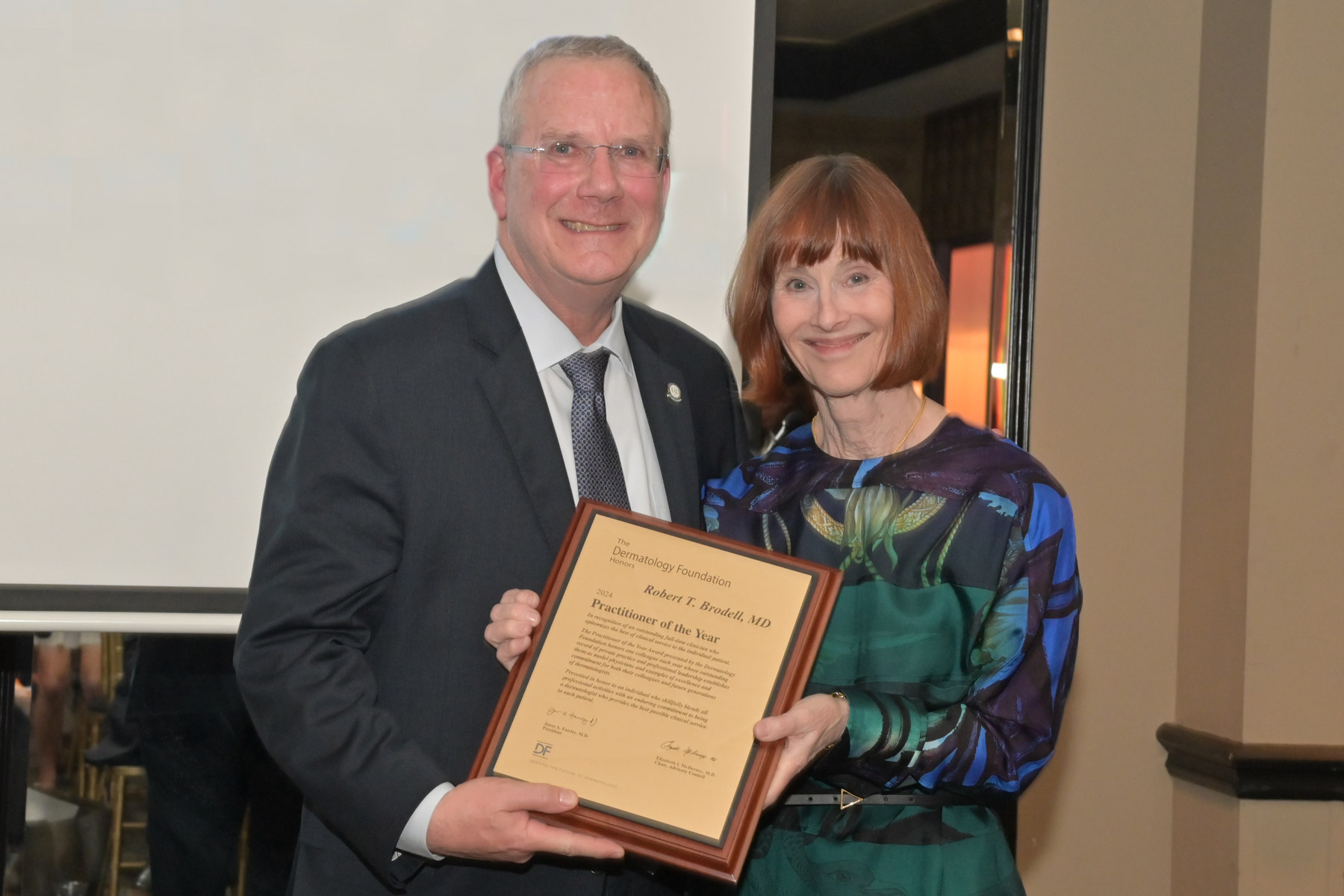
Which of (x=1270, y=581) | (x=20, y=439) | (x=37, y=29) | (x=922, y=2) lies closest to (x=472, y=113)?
(x=37, y=29)

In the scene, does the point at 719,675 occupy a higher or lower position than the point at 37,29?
lower

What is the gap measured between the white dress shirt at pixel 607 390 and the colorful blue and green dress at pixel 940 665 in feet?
0.94

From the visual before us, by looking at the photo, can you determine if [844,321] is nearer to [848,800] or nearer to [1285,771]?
[848,800]

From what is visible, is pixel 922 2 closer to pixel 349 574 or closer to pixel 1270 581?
pixel 1270 581

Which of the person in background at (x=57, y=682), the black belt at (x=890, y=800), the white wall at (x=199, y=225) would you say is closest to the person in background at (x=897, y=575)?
the black belt at (x=890, y=800)

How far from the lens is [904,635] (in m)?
1.89

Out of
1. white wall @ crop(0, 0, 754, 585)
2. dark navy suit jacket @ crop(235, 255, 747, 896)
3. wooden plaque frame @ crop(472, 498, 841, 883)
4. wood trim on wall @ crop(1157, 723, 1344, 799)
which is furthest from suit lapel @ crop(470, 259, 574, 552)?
wood trim on wall @ crop(1157, 723, 1344, 799)

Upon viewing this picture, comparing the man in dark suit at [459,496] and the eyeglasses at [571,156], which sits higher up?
the eyeglasses at [571,156]

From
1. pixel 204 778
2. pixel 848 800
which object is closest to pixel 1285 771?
pixel 848 800

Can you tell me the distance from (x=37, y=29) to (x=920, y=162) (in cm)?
212

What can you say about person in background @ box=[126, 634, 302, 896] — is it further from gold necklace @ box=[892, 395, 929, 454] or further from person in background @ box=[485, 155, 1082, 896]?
gold necklace @ box=[892, 395, 929, 454]

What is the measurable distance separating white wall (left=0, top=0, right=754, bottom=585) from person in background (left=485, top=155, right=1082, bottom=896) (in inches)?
36.2

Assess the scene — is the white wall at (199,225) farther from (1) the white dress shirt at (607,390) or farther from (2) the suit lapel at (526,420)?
(2) the suit lapel at (526,420)

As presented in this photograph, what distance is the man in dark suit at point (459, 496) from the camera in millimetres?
1690
